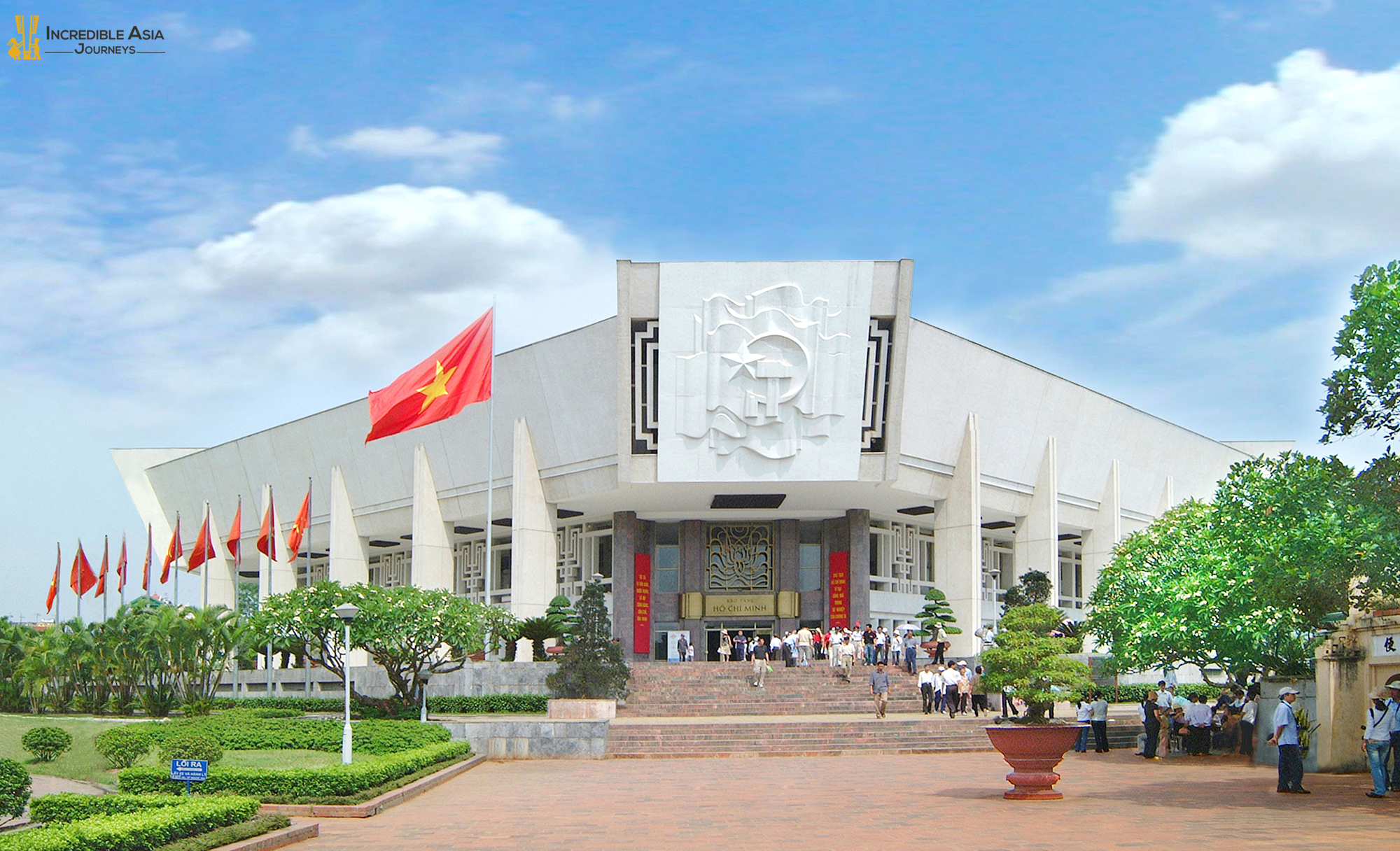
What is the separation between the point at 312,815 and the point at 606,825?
3.75 meters

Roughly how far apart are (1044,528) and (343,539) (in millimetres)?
24186

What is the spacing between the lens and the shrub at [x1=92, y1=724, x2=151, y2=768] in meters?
18.6

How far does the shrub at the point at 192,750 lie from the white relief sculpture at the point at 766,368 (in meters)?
18.8

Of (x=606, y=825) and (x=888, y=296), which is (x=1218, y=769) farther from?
(x=888, y=296)

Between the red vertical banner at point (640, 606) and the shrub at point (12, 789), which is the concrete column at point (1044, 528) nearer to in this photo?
the red vertical banner at point (640, 606)

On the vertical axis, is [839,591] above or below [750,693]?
above

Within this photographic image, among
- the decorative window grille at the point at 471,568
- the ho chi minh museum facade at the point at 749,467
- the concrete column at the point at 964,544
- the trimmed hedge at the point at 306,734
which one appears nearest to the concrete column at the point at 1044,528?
the ho chi minh museum facade at the point at 749,467

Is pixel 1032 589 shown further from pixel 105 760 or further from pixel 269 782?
pixel 269 782

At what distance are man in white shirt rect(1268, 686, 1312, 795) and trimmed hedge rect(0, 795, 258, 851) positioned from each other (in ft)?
38.4

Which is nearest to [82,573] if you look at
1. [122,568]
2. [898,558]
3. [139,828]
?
[122,568]

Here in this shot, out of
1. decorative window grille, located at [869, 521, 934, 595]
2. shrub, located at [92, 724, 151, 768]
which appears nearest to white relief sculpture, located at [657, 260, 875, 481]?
decorative window grille, located at [869, 521, 934, 595]

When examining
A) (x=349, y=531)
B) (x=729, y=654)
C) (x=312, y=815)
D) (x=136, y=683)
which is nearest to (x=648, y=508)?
(x=729, y=654)

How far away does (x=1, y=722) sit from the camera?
3056 cm

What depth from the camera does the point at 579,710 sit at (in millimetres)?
25859
